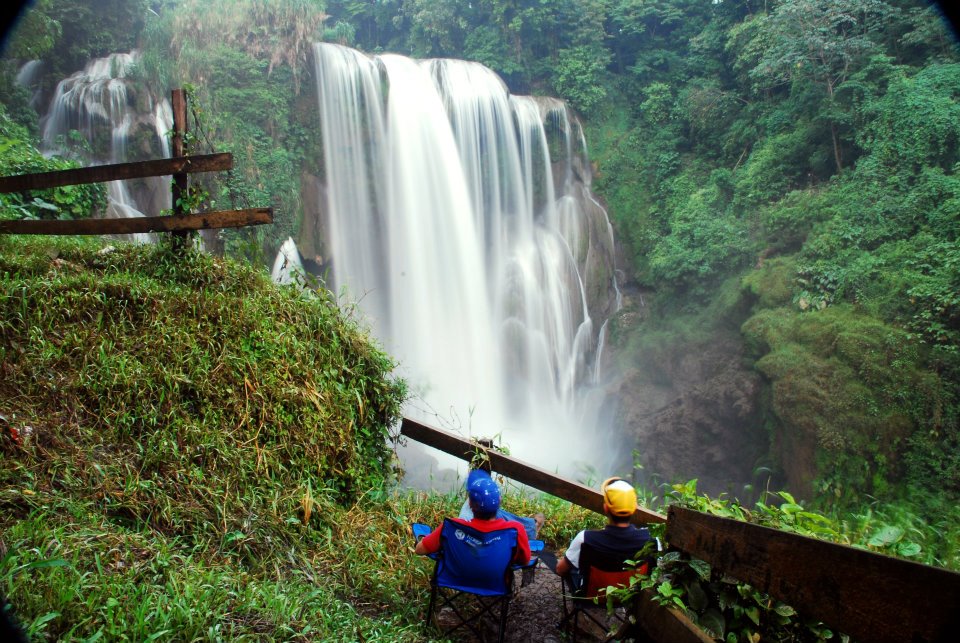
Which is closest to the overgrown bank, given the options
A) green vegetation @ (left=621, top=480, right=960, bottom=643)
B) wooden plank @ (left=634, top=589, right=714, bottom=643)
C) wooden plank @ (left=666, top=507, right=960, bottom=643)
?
wooden plank @ (left=634, top=589, right=714, bottom=643)

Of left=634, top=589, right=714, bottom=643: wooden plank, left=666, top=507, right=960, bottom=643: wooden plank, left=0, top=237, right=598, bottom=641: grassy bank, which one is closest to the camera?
left=666, top=507, right=960, bottom=643: wooden plank

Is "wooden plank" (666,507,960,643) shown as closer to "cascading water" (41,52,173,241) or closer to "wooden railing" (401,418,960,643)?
"wooden railing" (401,418,960,643)

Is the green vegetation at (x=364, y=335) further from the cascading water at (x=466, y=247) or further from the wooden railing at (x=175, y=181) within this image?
the cascading water at (x=466, y=247)

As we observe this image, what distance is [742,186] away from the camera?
16.3 m

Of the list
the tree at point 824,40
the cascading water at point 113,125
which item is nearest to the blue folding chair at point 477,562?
the cascading water at point 113,125

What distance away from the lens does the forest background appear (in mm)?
10258

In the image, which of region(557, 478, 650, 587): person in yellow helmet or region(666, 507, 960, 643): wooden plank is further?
region(557, 478, 650, 587): person in yellow helmet

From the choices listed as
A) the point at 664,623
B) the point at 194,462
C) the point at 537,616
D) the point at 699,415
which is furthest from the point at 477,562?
the point at 699,415

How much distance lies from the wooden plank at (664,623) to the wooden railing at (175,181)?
4.20 metres

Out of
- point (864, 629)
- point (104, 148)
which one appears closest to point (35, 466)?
point (864, 629)

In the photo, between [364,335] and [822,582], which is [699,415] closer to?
[364,335]

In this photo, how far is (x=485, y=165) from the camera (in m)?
16.3

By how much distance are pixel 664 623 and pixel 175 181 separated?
5.17 metres

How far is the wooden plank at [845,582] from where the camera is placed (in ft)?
3.78
